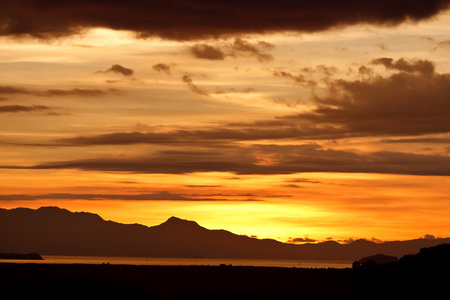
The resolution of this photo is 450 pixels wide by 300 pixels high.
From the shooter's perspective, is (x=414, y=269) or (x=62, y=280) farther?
(x=414, y=269)

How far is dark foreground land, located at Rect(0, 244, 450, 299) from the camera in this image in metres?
72.3

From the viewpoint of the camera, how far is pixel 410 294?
242ft

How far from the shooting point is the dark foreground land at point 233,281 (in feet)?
237

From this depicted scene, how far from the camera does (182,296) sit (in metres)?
71.8

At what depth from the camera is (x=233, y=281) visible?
81000mm

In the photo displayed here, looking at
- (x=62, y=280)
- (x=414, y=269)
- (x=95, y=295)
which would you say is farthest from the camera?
(x=414, y=269)

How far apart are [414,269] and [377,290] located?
891cm

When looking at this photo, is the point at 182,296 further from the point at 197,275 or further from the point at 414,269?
the point at 414,269

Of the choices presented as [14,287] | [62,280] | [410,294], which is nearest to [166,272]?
[62,280]

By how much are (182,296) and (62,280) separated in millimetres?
12735

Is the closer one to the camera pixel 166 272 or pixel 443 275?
pixel 443 275

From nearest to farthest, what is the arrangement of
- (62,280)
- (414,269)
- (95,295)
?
(95,295), (62,280), (414,269)

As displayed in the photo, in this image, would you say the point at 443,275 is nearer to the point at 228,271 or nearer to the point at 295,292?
the point at 295,292

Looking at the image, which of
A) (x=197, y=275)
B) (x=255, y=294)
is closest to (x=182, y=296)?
(x=255, y=294)
